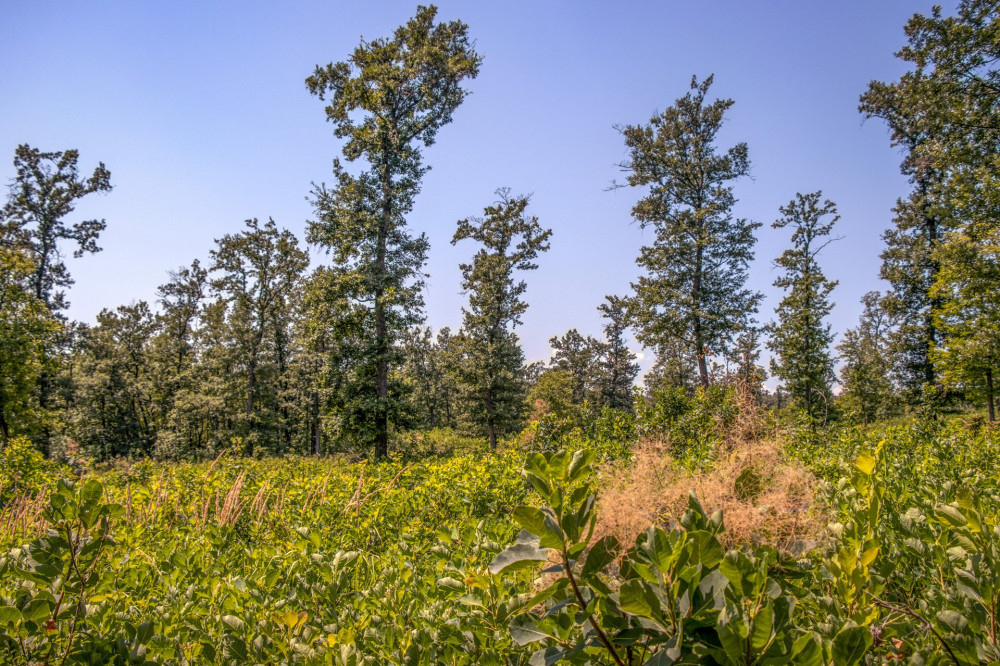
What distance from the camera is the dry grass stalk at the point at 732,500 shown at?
3.29 meters

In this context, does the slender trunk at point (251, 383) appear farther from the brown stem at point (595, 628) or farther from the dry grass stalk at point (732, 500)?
the brown stem at point (595, 628)

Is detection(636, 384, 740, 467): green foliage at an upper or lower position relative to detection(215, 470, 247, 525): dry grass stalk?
upper

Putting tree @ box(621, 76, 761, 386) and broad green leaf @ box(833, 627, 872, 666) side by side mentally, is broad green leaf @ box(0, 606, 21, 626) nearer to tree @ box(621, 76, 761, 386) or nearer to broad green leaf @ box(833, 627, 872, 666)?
broad green leaf @ box(833, 627, 872, 666)

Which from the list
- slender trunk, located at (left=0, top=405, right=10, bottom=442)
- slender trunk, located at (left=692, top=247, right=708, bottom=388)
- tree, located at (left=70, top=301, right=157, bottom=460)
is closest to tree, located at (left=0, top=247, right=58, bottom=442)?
slender trunk, located at (left=0, top=405, right=10, bottom=442)

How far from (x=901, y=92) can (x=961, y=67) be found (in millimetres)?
2792

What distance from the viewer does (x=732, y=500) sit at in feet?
12.1

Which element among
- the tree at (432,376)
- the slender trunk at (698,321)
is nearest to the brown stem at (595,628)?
the slender trunk at (698,321)

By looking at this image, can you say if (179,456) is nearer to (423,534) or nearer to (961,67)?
(423,534)

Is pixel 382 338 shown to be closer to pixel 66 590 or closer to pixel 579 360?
pixel 66 590

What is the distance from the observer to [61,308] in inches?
1030

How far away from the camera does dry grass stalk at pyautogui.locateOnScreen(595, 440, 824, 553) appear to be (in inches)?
129

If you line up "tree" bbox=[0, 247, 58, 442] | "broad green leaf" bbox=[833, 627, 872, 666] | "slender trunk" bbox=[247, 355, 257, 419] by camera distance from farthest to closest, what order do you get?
"slender trunk" bbox=[247, 355, 257, 419]
"tree" bbox=[0, 247, 58, 442]
"broad green leaf" bbox=[833, 627, 872, 666]

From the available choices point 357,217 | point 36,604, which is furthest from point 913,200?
point 36,604

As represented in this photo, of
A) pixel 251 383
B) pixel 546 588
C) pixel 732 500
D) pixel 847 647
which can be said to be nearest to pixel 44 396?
pixel 251 383
